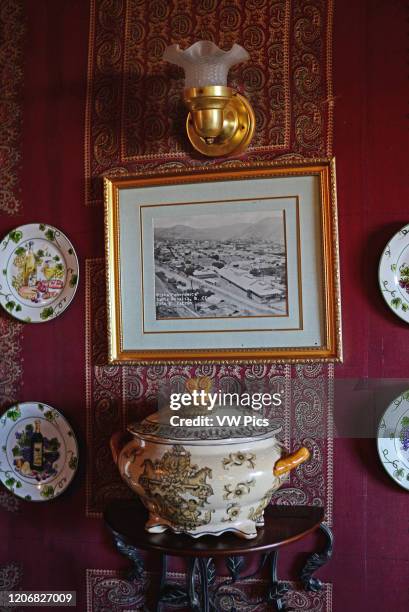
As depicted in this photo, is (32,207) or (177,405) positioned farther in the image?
(32,207)

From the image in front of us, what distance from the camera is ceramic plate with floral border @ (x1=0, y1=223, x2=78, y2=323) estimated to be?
1828mm

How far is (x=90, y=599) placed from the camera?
5.97 feet

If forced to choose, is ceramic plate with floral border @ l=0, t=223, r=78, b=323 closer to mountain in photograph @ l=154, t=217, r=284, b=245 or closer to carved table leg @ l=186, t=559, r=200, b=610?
mountain in photograph @ l=154, t=217, r=284, b=245

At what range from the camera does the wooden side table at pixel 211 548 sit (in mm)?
1413

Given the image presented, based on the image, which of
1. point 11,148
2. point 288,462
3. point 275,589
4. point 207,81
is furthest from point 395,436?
point 11,148

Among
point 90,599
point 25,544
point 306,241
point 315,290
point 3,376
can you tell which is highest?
point 306,241

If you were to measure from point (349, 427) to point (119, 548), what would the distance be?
718 mm

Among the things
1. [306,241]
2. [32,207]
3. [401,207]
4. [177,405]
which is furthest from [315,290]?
[32,207]

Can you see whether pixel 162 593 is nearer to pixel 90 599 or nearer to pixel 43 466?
pixel 90 599

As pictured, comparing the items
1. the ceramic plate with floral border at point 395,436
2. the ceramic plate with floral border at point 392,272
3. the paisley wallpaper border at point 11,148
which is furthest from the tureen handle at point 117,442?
the ceramic plate with floral border at point 392,272

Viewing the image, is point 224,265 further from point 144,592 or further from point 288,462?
point 144,592

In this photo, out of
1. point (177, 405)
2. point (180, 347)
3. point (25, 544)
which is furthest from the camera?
point (25, 544)

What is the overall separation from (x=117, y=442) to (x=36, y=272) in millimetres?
564

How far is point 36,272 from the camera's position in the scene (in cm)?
185
